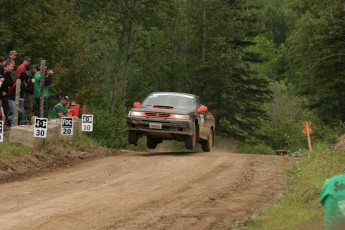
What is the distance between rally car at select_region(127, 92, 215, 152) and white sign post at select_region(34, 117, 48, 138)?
3422mm

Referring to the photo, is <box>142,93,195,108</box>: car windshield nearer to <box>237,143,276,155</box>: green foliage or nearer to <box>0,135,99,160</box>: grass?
<box>0,135,99,160</box>: grass

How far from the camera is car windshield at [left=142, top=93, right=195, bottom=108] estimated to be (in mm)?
21797

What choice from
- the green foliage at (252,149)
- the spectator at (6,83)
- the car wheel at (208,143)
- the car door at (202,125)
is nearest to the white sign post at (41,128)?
the spectator at (6,83)

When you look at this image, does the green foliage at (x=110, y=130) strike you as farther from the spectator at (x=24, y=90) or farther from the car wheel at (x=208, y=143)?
the spectator at (x=24, y=90)

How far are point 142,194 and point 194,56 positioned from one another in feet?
148

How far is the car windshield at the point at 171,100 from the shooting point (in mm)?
21797

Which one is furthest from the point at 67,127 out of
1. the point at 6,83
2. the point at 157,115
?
the point at 157,115

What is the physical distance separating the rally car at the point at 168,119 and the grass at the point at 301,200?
13.2ft

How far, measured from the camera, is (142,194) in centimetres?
1288

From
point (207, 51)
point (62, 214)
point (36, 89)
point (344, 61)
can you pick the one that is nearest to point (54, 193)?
point (62, 214)

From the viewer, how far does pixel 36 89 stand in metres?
20.2

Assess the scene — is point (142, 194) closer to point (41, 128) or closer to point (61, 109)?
point (41, 128)

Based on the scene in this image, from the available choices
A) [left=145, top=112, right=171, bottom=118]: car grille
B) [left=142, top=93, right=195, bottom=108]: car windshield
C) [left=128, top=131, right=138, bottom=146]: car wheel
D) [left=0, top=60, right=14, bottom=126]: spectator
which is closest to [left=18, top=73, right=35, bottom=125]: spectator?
[left=0, top=60, right=14, bottom=126]: spectator

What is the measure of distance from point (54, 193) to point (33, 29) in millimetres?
23354
